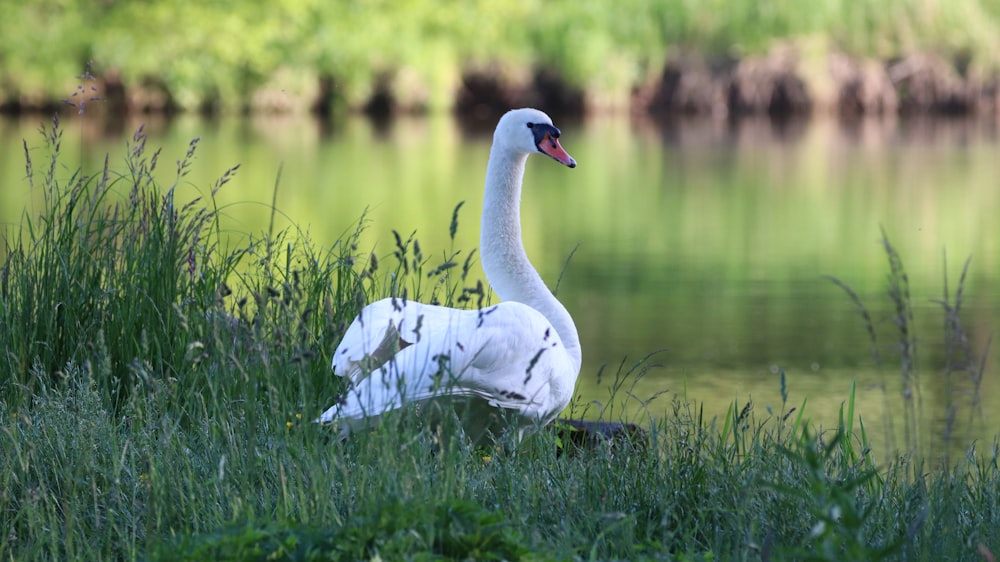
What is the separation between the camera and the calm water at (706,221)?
934 centimetres

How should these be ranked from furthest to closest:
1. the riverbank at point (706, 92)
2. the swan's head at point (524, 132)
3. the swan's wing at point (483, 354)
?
the riverbank at point (706, 92) → the swan's head at point (524, 132) → the swan's wing at point (483, 354)

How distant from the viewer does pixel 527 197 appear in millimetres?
19844

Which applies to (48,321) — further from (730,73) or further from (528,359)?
(730,73)

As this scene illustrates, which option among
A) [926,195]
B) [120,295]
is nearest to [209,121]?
[926,195]

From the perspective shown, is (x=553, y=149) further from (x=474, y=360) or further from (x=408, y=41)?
(x=408, y=41)

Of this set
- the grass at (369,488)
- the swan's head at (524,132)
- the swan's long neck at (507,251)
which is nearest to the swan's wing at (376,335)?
the grass at (369,488)

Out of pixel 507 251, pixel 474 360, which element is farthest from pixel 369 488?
pixel 507 251

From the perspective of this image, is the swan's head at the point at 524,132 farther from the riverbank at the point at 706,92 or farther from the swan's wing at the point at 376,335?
the riverbank at the point at 706,92

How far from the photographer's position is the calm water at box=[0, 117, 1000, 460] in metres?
9.34

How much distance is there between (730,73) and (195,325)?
31380mm

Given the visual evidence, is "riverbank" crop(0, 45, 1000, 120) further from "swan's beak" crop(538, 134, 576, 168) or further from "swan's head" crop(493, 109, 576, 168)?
"swan's head" crop(493, 109, 576, 168)

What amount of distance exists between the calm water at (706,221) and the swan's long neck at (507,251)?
638 mm

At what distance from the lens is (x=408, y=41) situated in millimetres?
35312

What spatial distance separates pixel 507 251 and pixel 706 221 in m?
12.4
